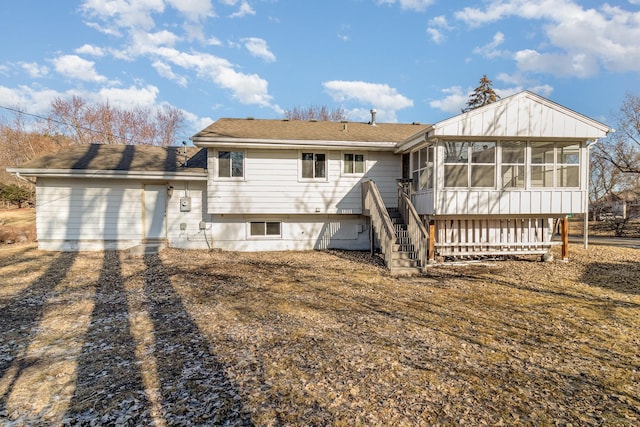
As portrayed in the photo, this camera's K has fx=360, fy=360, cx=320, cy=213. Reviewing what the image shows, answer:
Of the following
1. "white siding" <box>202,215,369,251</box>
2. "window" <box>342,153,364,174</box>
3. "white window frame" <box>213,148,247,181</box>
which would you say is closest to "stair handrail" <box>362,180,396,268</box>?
"window" <box>342,153,364,174</box>

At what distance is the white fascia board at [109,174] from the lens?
1151 cm

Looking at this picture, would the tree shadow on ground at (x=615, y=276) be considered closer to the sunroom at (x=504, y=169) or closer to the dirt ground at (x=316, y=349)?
the dirt ground at (x=316, y=349)

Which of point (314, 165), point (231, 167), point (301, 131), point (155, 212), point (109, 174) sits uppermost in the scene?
point (301, 131)

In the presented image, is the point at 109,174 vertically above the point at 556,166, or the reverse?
the point at 556,166

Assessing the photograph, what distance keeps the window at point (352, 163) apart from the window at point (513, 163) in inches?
180

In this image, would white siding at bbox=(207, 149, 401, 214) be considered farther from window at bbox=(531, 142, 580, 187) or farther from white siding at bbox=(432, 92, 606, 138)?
window at bbox=(531, 142, 580, 187)

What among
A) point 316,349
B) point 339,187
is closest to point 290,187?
point 339,187

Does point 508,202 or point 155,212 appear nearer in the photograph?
point 508,202

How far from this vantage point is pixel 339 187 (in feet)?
41.8

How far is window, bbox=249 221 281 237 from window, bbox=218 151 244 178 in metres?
1.87

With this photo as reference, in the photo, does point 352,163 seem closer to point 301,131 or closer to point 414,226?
point 301,131

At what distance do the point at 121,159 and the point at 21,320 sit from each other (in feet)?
28.7

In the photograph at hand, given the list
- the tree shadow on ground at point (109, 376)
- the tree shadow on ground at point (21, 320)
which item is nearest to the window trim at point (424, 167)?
the tree shadow on ground at point (109, 376)

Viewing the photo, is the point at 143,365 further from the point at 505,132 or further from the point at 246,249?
the point at 505,132
